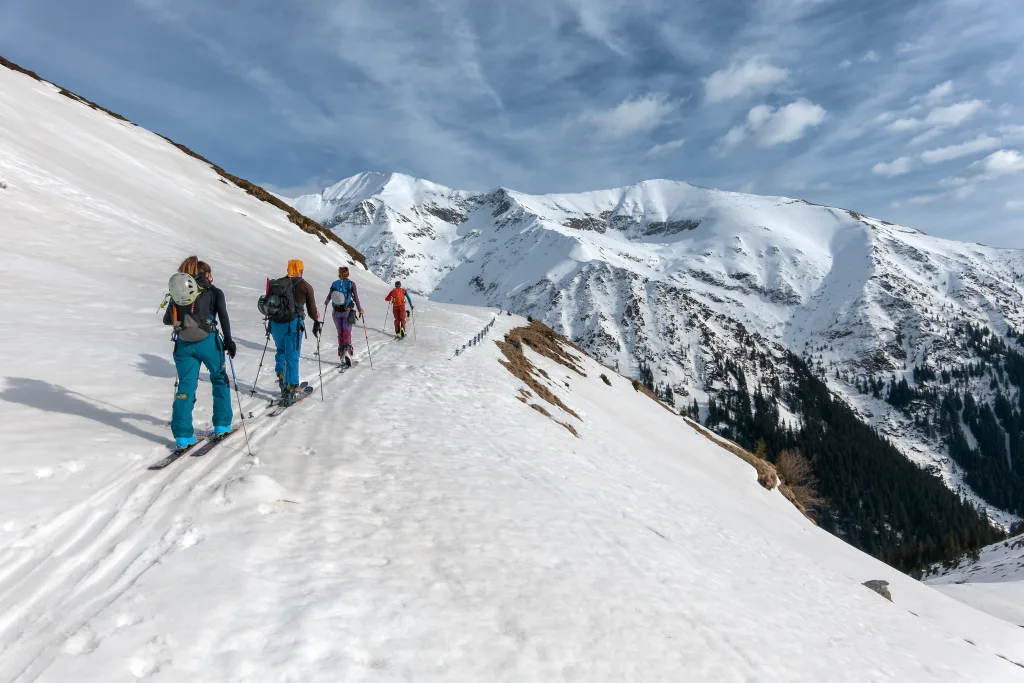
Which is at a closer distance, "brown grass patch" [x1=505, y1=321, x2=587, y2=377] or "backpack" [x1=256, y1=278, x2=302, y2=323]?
"backpack" [x1=256, y1=278, x2=302, y2=323]

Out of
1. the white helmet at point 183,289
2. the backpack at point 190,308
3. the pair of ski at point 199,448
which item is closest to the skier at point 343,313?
the pair of ski at point 199,448

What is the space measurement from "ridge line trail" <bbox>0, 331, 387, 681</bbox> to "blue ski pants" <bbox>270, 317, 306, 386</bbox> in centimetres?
438

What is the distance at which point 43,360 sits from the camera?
32.4ft

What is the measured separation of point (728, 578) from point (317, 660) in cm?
735

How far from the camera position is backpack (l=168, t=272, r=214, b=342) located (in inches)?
299

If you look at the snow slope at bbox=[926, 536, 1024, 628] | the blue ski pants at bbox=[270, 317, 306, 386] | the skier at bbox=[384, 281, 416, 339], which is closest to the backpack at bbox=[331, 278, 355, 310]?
the blue ski pants at bbox=[270, 317, 306, 386]

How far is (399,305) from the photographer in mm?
21672

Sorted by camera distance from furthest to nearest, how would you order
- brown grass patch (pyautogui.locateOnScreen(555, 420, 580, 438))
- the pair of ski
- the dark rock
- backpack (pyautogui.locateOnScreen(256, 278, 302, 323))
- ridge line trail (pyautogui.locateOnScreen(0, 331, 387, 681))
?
brown grass patch (pyautogui.locateOnScreen(555, 420, 580, 438)) → the dark rock → backpack (pyautogui.locateOnScreen(256, 278, 302, 323)) → the pair of ski → ridge line trail (pyautogui.locateOnScreen(0, 331, 387, 681))

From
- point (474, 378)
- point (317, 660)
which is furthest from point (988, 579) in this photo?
point (317, 660)

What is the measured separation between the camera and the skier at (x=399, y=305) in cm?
2150

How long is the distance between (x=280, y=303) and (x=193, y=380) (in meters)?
3.79

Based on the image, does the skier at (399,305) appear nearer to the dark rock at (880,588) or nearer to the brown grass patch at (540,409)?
the brown grass patch at (540,409)

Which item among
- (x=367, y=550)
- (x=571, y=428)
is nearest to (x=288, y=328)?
(x=367, y=550)

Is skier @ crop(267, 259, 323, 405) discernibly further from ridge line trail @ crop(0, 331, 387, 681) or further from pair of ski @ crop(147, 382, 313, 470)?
ridge line trail @ crop(0, 331, 387, 681)
